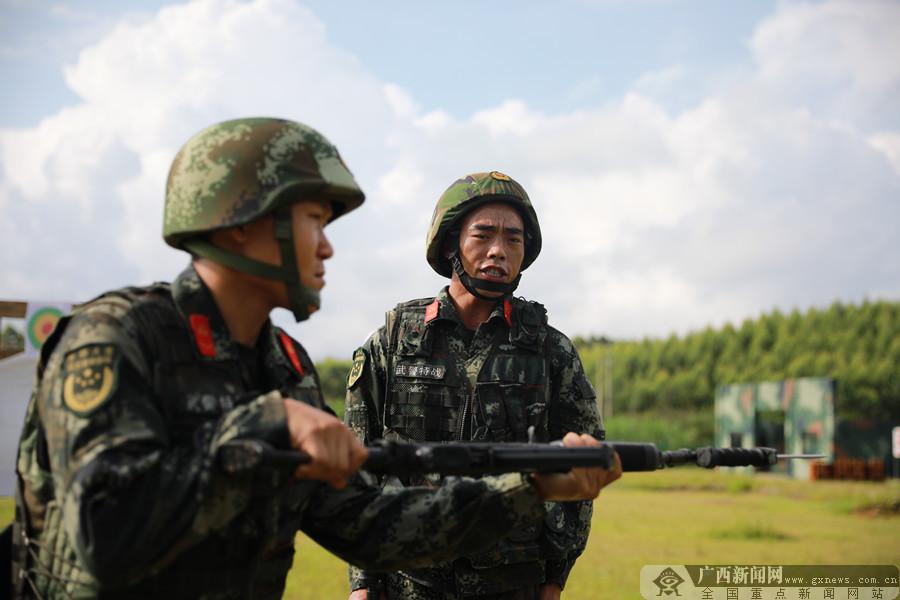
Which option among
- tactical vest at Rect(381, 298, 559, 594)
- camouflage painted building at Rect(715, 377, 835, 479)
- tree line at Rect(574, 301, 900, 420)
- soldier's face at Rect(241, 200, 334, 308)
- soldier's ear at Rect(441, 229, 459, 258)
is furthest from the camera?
tree line at Rect(574, 301, 900, 420)

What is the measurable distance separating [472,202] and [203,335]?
8.13 feet

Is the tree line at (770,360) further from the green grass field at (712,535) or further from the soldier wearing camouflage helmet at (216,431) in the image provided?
the soldier wearing camouflage helmet at (216,431)

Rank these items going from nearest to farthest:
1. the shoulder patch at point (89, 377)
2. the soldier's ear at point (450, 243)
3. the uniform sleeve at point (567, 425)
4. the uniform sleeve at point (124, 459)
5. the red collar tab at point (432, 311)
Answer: the uniform sleeve at point (124, 459) → the shoulder patch at point (89, 377) → the uniform sleeve at point (567, 425) → the red collar tab at point (432, 311) → the soldier's ear at point (450, 243)

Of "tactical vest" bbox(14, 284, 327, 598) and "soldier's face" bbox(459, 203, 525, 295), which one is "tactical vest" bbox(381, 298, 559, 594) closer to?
"soldier's face" bbox(459, 203, 525, 295)

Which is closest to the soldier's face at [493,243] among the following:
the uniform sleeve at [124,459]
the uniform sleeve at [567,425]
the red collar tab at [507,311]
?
the red collar tab at [507,311]

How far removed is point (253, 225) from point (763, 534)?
16.0 metres

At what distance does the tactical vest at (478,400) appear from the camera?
4.50 metres

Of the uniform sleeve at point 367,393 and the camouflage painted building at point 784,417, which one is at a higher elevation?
the camouflage painted building at point 784,417

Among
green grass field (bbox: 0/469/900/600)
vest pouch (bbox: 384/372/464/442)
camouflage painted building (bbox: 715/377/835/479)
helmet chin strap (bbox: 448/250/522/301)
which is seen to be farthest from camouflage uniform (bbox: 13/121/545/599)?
camouflage painted building (bbox: 715/377/835/479)

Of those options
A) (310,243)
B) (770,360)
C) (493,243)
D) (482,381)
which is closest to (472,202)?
(493,243)

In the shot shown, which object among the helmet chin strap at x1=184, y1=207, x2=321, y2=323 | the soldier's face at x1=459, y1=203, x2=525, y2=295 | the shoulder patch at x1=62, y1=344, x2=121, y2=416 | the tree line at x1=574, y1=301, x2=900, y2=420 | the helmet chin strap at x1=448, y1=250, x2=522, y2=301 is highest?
the tree line at x1=574, y1=301, x2=900, y2=420

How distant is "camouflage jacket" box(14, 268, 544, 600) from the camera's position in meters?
2.33

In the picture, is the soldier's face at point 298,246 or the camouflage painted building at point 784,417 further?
the camouflage painted building at point 784,417

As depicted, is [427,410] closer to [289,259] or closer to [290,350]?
[290,350]
